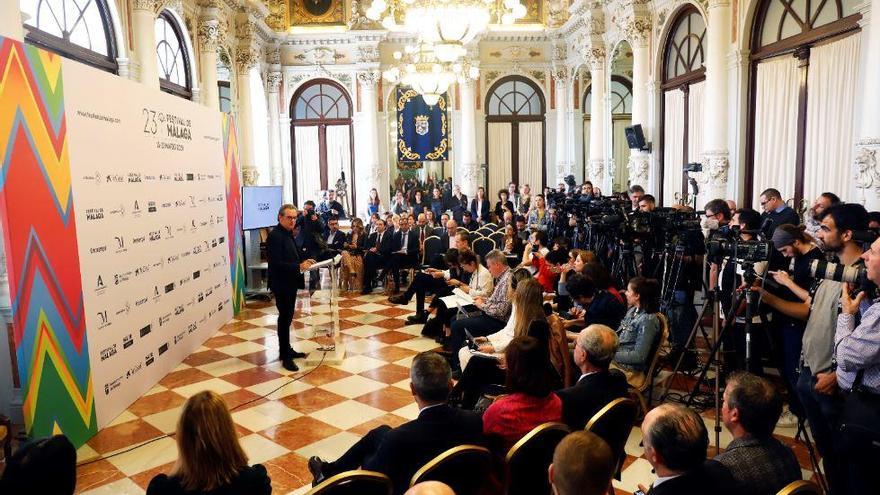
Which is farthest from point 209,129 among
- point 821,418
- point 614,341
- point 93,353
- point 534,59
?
point 534,59

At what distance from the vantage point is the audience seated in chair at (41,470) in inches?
71.5

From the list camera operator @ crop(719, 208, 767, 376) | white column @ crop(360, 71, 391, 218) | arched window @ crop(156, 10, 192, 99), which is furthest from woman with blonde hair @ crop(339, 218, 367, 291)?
white column @ crop(360, 71, 391, 218)

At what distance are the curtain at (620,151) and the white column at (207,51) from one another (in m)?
9.94

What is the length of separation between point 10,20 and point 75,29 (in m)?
2.42

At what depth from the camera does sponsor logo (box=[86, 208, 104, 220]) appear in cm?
411

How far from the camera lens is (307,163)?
16250mm

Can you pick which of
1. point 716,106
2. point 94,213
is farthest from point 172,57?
point 716,106

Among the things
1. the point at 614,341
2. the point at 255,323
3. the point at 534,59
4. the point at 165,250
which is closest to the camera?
the point at 614,341

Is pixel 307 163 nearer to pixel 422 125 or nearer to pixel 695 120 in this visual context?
pixel 422 125

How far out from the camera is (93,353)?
415 cm

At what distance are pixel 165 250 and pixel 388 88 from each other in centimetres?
1122

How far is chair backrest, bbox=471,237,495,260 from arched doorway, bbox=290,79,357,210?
8099 millimetres

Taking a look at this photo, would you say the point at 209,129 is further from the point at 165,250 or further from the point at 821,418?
the point at 821,418

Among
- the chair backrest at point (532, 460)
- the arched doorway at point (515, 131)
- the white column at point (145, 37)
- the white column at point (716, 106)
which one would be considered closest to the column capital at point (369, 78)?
the arched doorway at point (515, 131)
